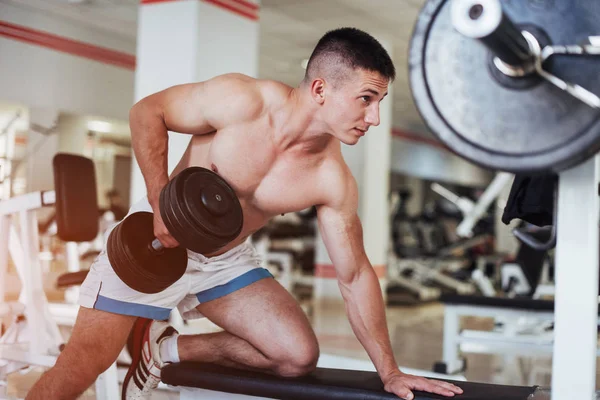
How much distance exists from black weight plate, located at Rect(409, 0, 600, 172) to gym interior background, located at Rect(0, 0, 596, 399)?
2.30 meters

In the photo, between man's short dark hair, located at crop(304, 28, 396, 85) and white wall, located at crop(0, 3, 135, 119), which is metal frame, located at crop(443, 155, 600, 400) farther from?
white wall, located at crop(0, 3, 135, 119)

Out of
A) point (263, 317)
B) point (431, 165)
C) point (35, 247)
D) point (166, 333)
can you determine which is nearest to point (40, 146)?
point (35, 247)

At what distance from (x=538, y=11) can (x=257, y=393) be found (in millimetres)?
1171

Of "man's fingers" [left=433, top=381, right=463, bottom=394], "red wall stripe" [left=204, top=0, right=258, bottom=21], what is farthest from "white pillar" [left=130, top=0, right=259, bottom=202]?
"man's fingers" [left=433, top=381, right=463, bottom=394]

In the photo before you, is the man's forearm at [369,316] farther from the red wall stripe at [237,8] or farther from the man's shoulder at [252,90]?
the red wall stripe at [237,8]

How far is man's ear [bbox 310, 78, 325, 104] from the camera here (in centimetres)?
183

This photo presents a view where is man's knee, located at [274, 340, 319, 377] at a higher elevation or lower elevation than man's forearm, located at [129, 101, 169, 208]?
lower

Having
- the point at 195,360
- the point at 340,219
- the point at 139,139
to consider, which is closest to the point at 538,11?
the point at 340,219

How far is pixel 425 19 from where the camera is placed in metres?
1.35

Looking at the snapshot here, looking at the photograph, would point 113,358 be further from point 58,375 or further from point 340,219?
point 340,219

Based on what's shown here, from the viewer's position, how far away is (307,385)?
177 cm

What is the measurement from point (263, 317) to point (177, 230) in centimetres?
50

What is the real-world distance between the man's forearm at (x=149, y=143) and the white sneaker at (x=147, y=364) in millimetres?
527

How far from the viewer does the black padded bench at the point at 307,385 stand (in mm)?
1678
